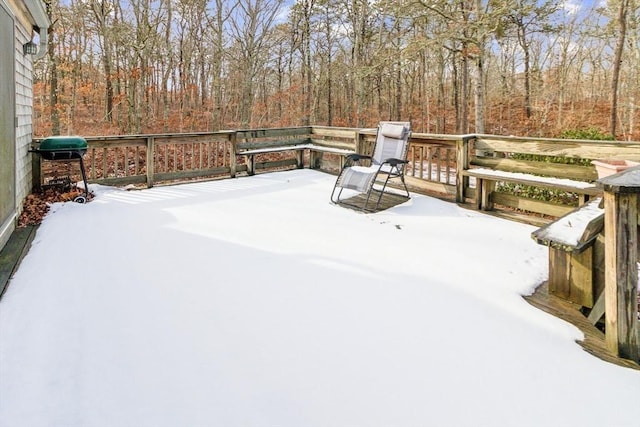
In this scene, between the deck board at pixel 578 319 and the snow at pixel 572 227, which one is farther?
the snow at pixel 572 227

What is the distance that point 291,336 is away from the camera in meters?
2.11

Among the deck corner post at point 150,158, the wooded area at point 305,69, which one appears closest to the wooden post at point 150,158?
the deck corner post at point 150,158

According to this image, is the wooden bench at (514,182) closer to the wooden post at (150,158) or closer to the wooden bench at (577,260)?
the wooden bench at (577,260)

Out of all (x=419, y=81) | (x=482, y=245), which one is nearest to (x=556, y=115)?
(x=419, y=81)

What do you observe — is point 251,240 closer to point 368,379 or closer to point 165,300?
point 165,300

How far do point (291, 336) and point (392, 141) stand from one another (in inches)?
155

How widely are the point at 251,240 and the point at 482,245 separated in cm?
202

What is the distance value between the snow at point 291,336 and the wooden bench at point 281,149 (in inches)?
137

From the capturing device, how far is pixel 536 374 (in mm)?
1820

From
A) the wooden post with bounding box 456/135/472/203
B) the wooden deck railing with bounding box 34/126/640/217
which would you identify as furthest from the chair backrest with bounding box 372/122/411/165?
the wooden post with bounding box 456/135/472/203

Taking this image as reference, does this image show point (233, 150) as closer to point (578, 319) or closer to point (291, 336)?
point (291, 336)

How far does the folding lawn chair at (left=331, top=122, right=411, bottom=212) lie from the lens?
16.1 feet

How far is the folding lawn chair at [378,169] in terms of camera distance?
491 centimetres

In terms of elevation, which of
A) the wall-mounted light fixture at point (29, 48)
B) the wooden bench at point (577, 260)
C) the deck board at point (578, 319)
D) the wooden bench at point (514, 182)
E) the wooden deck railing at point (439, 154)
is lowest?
the deck board at point (578, 319)
